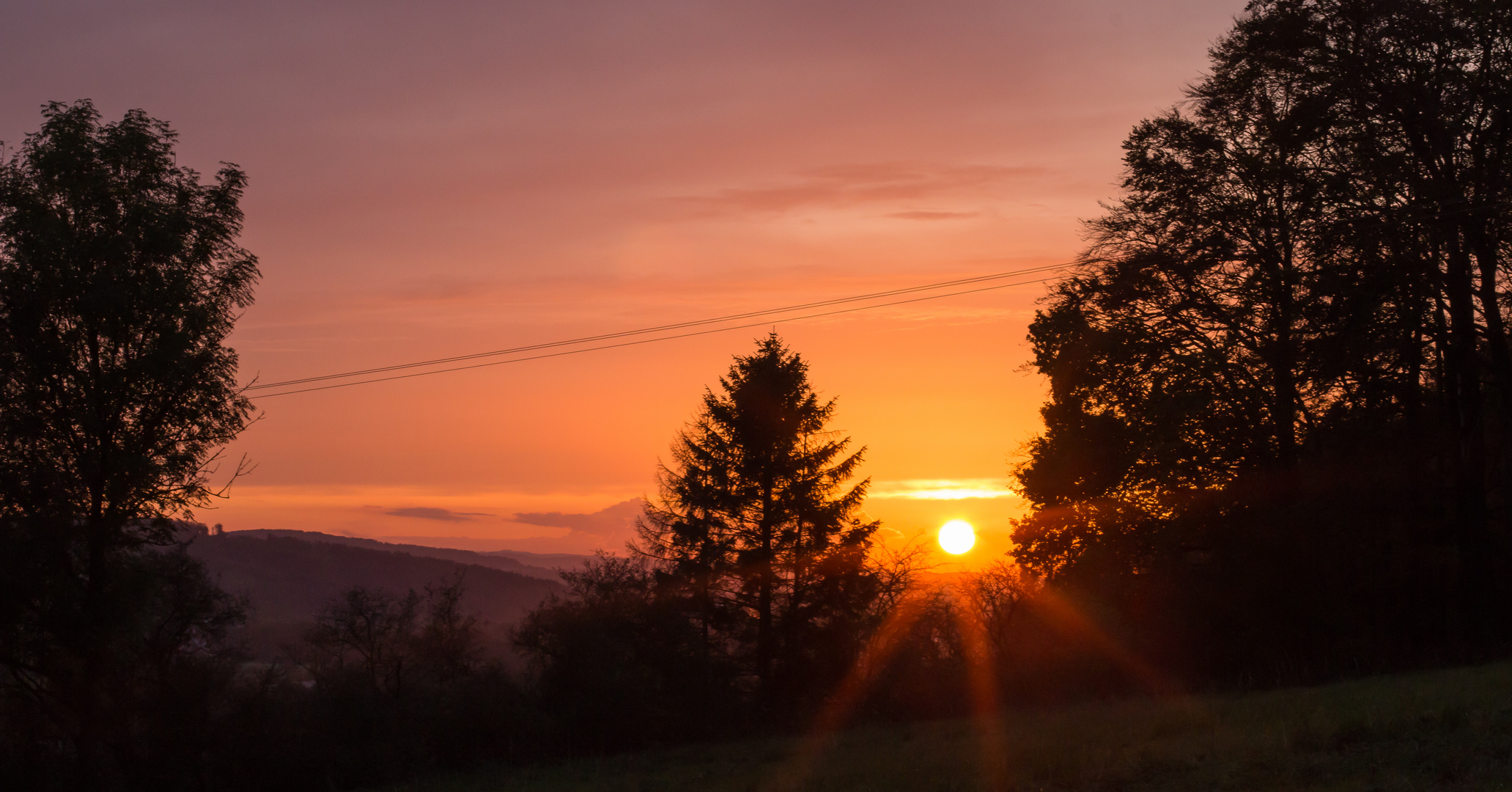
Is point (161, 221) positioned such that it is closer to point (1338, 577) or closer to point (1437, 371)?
point (1338, 577)

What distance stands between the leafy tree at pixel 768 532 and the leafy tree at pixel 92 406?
602 inches

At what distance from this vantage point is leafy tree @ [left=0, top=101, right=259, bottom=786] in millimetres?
20359

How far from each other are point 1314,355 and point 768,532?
681 inches

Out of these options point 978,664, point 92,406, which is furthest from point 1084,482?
point 92,406

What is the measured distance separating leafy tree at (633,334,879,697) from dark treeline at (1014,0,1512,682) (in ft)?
30.7

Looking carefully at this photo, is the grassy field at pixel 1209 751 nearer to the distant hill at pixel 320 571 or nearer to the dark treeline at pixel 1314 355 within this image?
the dark treeline at pixel 1314 355

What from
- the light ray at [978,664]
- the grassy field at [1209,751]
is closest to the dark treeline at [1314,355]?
the light ray at [978,664]

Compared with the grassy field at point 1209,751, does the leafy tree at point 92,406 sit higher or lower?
higher

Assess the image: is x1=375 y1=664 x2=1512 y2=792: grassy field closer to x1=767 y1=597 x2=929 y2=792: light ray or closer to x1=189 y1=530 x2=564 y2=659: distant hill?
x1=767 y1=597 x2=929 y2=792: light ray

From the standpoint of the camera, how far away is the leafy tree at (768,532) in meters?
33.2

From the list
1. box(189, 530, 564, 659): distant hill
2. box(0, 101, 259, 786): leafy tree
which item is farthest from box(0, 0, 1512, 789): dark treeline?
box(189, 530, 564, 659): distant hill

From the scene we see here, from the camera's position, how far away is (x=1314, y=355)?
23.7m

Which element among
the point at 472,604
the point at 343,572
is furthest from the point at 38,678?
the point at 343,572

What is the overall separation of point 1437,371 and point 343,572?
161 meters
